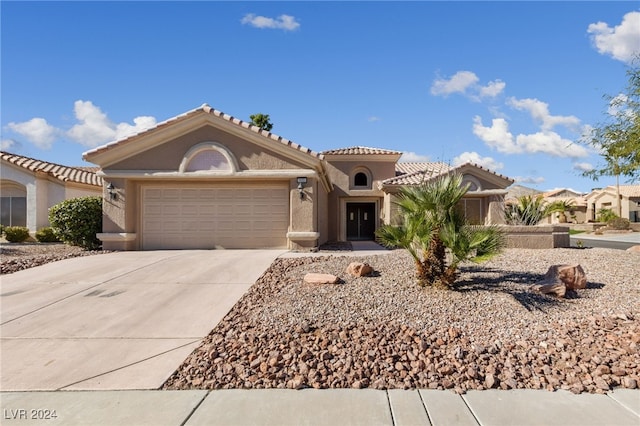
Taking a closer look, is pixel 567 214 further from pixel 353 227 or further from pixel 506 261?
pixel 506 261

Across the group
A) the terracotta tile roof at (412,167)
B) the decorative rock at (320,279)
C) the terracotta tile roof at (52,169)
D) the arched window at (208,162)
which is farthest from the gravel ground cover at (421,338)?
the terracotta tile roof at (52,169)

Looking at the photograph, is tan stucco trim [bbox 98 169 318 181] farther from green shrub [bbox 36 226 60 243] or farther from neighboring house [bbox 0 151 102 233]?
green shrub [bbox 36 226 60 243]

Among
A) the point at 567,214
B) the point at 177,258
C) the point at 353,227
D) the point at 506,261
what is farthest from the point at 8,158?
the point at 567,214

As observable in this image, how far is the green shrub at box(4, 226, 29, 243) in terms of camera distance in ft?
58.2

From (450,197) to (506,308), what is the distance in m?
2.12

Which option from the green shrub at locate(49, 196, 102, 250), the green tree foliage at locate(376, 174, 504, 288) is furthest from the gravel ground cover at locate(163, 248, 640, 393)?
the green shrub at locate(49, 196, 102, 250)

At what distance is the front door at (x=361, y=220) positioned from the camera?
22156 mm

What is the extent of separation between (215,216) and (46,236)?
34.9 ft

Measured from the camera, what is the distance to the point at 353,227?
2222 centimetres

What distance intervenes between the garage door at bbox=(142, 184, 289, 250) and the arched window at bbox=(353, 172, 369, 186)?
9537 millimetres

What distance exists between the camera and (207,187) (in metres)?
13.5

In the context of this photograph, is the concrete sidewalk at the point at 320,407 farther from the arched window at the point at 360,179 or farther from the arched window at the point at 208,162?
the arched window at the point at 360,179

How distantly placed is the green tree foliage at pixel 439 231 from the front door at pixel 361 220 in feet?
48.7

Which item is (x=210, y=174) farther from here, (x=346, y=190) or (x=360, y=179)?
(x=360, y=179)
